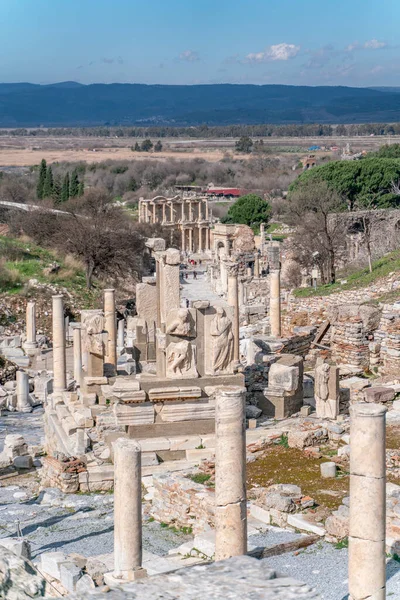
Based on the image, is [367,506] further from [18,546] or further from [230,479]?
[18,546]

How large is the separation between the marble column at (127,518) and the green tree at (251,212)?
6424 centimetres

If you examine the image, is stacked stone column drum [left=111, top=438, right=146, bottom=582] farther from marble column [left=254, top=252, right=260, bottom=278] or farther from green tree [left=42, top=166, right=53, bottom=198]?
green tree [left=42, top=166, right=53, bottom=198]

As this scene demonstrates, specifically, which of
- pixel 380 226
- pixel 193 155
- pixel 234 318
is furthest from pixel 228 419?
pixel 193 155

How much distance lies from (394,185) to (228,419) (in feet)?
192

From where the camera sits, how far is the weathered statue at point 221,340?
57.6 ft

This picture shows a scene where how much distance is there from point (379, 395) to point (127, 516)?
8.02m

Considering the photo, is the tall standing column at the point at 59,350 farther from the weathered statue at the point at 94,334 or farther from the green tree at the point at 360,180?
the green tree at the point at 360,180

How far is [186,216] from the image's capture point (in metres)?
80.8

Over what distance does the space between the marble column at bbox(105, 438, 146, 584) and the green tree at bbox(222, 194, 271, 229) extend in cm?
6424

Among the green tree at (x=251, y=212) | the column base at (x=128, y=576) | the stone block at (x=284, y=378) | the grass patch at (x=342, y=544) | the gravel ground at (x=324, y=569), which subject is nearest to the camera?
the gravel ground at (x=324, y=569)

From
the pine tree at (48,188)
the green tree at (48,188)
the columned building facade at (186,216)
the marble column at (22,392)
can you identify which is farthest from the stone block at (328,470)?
the columned building facade at (186,216)

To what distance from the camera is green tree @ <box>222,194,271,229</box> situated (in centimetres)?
7525

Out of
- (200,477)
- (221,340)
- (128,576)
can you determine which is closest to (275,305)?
(221,340)

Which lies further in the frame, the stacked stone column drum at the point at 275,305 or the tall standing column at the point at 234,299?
the stacked stone column drum at the point at 275,305
